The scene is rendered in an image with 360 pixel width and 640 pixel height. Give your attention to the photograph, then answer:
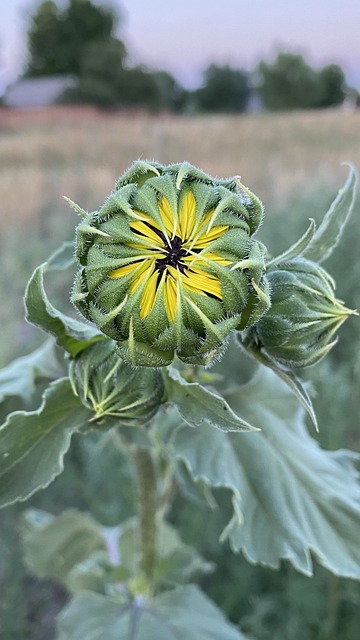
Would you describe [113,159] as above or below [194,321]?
below

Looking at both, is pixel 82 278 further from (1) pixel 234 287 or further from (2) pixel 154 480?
(2) pixel 154 480

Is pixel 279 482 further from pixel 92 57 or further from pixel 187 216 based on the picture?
pixel 92 57

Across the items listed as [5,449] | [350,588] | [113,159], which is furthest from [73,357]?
[113,159]

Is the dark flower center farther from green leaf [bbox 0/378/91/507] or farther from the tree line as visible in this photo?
the tree line

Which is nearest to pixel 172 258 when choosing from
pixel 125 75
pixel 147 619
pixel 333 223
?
pixel 333 223

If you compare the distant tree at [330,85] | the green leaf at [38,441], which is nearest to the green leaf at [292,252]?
the green leaf at [38,441]
